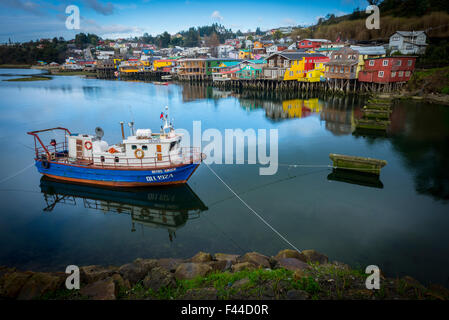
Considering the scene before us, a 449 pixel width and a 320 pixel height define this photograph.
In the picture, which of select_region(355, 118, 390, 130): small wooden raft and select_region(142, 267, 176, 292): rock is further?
select_region(355, 118, 390, 130): small wooden raft

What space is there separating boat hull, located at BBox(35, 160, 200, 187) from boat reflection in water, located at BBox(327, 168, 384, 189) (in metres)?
9.08

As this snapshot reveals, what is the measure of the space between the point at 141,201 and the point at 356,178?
1341 cm

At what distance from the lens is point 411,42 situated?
2233 inches

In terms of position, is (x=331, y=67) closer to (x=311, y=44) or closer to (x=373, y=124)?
(x=373, y=124)

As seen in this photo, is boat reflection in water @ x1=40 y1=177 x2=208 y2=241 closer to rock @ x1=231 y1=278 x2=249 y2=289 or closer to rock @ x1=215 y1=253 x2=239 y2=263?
rock @ x1=215 y1=253 x2=239 y2=263

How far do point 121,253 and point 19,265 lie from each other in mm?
3827

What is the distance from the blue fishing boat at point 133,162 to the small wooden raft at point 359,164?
30.0 ft

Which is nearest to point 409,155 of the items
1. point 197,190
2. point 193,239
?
point 197,190

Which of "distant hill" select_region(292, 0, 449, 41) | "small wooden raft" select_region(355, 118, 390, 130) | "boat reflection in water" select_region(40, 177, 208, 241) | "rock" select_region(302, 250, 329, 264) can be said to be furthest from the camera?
"distant hill" select_region(292, 0, 449, 41)

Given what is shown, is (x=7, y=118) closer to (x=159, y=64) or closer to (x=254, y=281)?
(x=254, y=281)

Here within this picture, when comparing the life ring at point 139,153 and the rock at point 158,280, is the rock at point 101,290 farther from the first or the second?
the life ring at point 139,153

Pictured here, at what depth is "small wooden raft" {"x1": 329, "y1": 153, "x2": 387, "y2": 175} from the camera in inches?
672

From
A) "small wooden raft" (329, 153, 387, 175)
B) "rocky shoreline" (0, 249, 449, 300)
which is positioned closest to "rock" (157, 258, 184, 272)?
"rocky shoreline" (0, 249, 449, 300)
